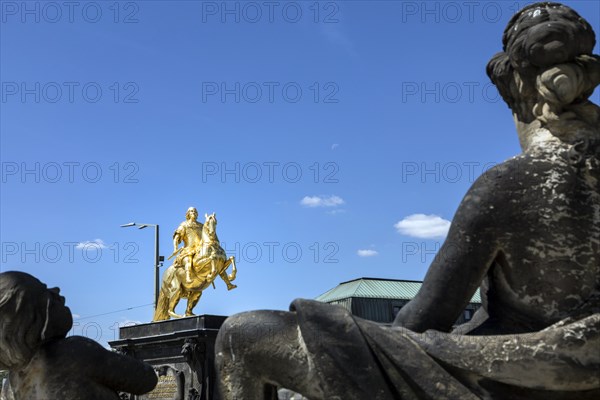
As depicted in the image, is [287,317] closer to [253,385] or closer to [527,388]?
[253,385]

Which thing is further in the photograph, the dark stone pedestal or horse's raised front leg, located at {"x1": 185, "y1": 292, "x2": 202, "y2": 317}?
horse's raised front leg, located at {"x1": 185, "y1": 292, "x2": 202, "y2": 317}

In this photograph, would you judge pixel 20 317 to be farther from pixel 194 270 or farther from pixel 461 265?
pixel 194 270

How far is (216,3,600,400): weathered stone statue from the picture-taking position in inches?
96.2

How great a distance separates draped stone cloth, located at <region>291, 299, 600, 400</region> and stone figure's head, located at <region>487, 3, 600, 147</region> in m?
0.78

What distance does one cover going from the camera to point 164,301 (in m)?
24.2

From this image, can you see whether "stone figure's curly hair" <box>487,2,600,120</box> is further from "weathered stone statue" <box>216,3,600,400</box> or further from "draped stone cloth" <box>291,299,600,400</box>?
"draped stone cloth" <box>291,299,600,400</box>

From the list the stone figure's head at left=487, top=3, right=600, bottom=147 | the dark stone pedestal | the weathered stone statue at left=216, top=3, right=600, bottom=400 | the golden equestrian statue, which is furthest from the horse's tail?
the stone figure's head at left=487, top=3, right=600, bottom=147

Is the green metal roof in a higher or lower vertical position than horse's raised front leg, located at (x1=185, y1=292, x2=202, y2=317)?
lower

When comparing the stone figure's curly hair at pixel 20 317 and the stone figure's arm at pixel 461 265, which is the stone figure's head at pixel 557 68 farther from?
the stone figure's curly hair at pixel 20 317

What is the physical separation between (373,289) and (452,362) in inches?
1519

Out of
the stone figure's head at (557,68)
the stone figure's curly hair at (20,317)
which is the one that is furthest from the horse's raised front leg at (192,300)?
the stone figure's head at (557,68)

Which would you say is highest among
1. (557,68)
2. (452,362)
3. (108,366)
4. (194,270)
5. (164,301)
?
(557,68)

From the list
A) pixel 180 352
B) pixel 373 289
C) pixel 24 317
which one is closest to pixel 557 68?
Result: pixel 24 317

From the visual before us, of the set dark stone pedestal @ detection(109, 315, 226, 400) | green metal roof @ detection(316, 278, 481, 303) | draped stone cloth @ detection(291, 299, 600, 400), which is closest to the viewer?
draped stone cloth @ detection(291, 299, 600, 400)
